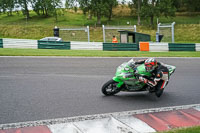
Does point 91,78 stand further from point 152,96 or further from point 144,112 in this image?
point 144,112

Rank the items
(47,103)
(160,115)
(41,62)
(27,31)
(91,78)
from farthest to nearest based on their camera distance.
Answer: (27,31), (41,62), (91,78), (47,103), (160,115)

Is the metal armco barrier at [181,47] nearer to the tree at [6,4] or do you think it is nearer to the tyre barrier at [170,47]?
the tyre barrier at [170,47]

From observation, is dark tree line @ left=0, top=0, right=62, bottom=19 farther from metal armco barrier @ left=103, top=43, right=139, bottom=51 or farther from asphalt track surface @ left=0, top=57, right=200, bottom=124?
asphalt track surface @ left=0, top=57, right=200, bottom=124

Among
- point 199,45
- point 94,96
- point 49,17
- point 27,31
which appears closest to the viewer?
→ point 94,96

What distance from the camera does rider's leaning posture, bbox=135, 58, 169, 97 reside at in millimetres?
7530

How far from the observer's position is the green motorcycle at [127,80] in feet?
25.0

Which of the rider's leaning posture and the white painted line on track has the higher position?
the rider's leaning posture

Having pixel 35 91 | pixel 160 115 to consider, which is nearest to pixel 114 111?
pixel 160 115

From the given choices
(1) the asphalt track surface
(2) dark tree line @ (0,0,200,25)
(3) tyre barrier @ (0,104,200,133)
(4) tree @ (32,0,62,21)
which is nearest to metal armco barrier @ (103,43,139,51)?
(1) the asphalt track surface

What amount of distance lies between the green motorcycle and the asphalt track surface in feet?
0.94

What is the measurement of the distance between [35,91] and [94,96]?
6.21 ft

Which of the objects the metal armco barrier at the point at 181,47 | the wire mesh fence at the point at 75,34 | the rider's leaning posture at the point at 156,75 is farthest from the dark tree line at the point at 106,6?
the rider's leaning posture at the point at 156,75

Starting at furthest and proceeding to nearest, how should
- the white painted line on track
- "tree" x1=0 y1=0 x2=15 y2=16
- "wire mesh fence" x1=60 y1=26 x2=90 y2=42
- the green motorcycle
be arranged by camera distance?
1. "tree" x1=0 y1=0 x2=15 y2=16
2. "wire mesh fence" x1=60 y1=26 x2=90 y2=42
3. the green motorcycle
4. the white painted line on track

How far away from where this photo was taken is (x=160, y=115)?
633 cm
